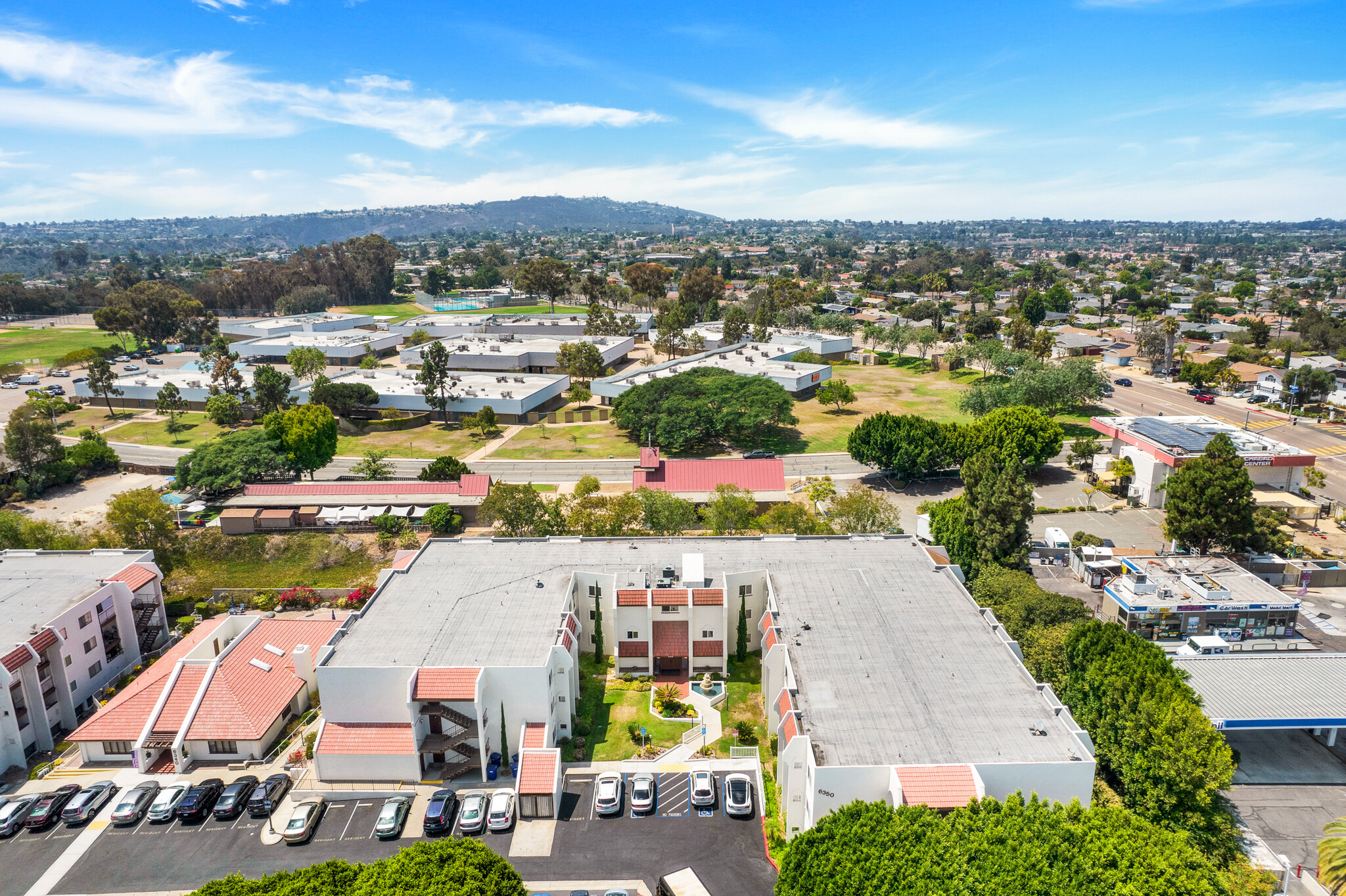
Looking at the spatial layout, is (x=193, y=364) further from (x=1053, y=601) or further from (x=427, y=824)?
(x=1053, y=601)

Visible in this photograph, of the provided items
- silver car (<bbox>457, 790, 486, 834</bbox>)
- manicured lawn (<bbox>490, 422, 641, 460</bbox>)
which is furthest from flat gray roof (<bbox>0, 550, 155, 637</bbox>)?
manicured lawn (<bbox>490, 422, 641, 460</bbox>)

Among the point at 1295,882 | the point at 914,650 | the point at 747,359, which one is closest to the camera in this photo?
the point at 1295,882

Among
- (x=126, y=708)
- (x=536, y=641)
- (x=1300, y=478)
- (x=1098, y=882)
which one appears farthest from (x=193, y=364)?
(x=1300, y=478)

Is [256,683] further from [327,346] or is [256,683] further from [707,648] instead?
[327,346]

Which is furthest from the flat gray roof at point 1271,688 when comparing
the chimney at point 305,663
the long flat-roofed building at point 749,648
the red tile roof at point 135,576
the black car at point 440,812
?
the red tile roof at point 135,576

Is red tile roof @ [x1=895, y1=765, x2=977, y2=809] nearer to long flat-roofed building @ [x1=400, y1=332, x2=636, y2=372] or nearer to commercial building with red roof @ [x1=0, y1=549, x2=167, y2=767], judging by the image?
commercial building with red roof @ [x1=0, y1=549, x2=167, y2=767]

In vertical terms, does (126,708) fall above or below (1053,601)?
below

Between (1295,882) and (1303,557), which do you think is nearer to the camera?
(1295,882)
